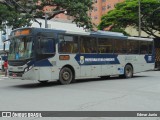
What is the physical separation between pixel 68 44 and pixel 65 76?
1737 mm

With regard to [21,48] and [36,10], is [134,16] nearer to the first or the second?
[36,10]

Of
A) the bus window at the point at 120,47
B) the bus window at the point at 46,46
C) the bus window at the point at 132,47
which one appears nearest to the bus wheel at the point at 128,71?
the bus window at the point at 132,47

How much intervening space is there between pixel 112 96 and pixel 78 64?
637 centimetres

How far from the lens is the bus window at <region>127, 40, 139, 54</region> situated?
22172 millimetres

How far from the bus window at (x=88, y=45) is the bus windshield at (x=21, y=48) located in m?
3.48

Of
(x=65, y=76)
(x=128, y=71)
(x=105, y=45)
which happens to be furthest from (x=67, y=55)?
(x=128, y=71)

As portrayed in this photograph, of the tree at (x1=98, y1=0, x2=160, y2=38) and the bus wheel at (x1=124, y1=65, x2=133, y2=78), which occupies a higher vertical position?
the tree at (x1=98, y1=0, x2=160, y2=38)

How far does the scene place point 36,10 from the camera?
31594mm

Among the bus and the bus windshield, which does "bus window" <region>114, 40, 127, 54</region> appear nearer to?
the bus

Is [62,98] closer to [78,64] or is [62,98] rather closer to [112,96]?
[112,96]

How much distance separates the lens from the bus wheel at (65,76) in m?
17.3

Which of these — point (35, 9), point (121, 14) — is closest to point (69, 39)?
point (35, 9)

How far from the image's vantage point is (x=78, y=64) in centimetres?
1830

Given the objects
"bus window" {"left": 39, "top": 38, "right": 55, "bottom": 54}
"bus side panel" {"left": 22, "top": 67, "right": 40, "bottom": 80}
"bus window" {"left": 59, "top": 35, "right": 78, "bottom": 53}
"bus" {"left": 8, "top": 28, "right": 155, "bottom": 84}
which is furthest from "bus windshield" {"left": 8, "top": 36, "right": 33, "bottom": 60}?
"bus window" {"left": 59, "top": 35, "right": 78, "bottom": 53}
